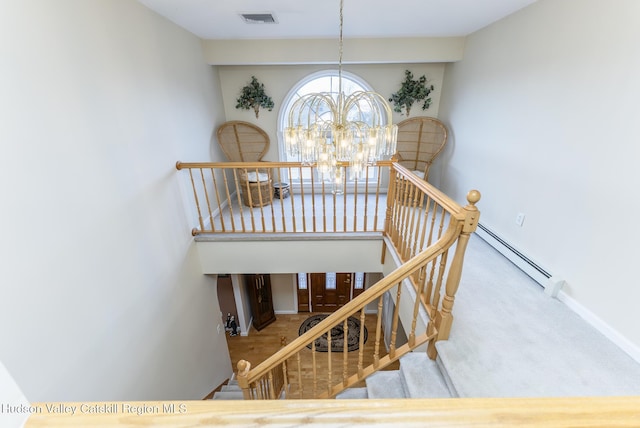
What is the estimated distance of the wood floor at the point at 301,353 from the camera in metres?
4.47

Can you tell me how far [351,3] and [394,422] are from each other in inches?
117

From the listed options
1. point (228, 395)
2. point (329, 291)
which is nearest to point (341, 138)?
point (228, 395)

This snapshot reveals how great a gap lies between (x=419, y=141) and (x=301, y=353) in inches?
160

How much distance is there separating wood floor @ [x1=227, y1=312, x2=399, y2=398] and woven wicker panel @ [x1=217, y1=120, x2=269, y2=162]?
3.37m

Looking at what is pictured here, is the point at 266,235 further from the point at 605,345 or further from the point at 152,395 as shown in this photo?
the point at 605,345

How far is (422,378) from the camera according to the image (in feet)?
5.52

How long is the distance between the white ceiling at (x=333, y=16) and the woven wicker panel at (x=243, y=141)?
1.17 meters

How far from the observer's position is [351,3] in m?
2.41

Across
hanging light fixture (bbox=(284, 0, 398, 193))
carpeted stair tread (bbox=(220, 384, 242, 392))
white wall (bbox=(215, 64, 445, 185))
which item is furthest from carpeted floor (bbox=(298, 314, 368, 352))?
white wall (bbox=(215, 64, 445, 185))

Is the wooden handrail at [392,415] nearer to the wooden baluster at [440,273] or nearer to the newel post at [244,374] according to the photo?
the wooden baluster at [440,273]

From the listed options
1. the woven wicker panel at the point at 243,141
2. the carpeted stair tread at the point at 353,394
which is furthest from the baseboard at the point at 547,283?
the woven wicker panel at the point at 243,141

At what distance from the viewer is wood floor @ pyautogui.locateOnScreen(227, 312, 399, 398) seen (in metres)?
4.47

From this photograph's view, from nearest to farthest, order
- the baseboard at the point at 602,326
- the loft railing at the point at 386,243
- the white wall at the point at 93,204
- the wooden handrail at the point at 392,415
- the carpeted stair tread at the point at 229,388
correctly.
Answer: the wooden handrail at the point at 392,415, the white wall at the point at 93,204, the loft railing at the point at 386,243, the baseboard at the point at 602,326, the carpeted stair tread at the point at 229,388

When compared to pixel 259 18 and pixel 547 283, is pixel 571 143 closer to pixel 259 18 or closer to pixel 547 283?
pixel 547 283
